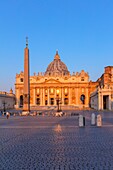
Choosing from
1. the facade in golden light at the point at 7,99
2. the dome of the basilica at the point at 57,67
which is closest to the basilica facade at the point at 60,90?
the facade in golden light at the point at 7,99

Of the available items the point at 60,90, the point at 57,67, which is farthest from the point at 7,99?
the point at 57,67

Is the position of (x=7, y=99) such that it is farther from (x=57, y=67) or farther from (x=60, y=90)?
(x=57, y=67)

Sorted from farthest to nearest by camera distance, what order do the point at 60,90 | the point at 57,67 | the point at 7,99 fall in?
the point at 57,67
the point at 60,90
the point at 7,99

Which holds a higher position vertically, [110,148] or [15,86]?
[15,86]

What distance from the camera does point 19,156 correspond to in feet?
28.3

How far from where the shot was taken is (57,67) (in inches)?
5773

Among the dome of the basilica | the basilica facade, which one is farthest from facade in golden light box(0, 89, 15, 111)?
the dome of the basilica

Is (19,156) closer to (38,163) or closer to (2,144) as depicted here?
(38,163)

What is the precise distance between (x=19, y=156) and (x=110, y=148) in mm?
3146

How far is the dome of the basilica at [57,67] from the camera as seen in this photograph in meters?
144

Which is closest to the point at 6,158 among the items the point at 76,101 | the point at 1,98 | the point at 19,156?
the point at 19,156

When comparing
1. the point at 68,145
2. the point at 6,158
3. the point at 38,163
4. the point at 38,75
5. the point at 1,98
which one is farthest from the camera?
the point at 38,75

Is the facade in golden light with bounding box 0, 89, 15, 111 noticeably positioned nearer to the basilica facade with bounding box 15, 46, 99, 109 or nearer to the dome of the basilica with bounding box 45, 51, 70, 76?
the basilica facade with bounding box 15, 46, 99, 109

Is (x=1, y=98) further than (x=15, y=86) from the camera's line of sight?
No
